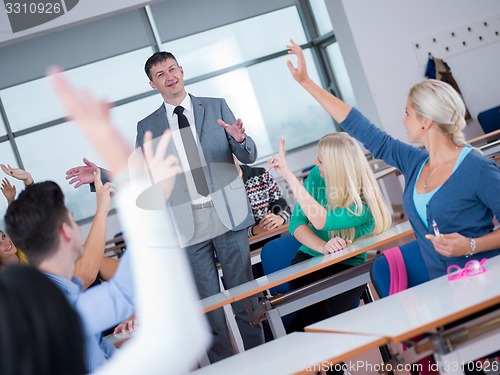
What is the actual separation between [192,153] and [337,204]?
0.85 metres

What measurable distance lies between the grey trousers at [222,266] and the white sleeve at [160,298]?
2.69m

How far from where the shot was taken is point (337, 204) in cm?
349

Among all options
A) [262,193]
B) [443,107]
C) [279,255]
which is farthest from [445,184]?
[262,193]

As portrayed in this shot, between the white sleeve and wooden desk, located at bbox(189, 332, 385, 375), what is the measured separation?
2.70ft

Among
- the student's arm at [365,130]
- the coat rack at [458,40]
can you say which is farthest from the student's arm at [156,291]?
the coat rack at [458,40]

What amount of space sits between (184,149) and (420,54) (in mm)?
5299

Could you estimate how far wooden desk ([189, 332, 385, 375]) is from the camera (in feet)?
5.55

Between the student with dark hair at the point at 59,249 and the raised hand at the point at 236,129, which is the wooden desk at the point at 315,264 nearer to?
the raised hand at the point at 236,129

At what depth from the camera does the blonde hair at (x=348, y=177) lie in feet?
11.2

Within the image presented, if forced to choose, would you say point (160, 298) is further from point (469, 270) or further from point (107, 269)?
point (107, 269)

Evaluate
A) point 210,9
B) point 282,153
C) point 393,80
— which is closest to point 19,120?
point 210,9

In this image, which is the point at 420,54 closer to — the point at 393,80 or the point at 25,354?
the point at 393,80

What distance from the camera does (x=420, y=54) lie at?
846 cm

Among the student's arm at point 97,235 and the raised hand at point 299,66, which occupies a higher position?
the raised hand at point 299,66
